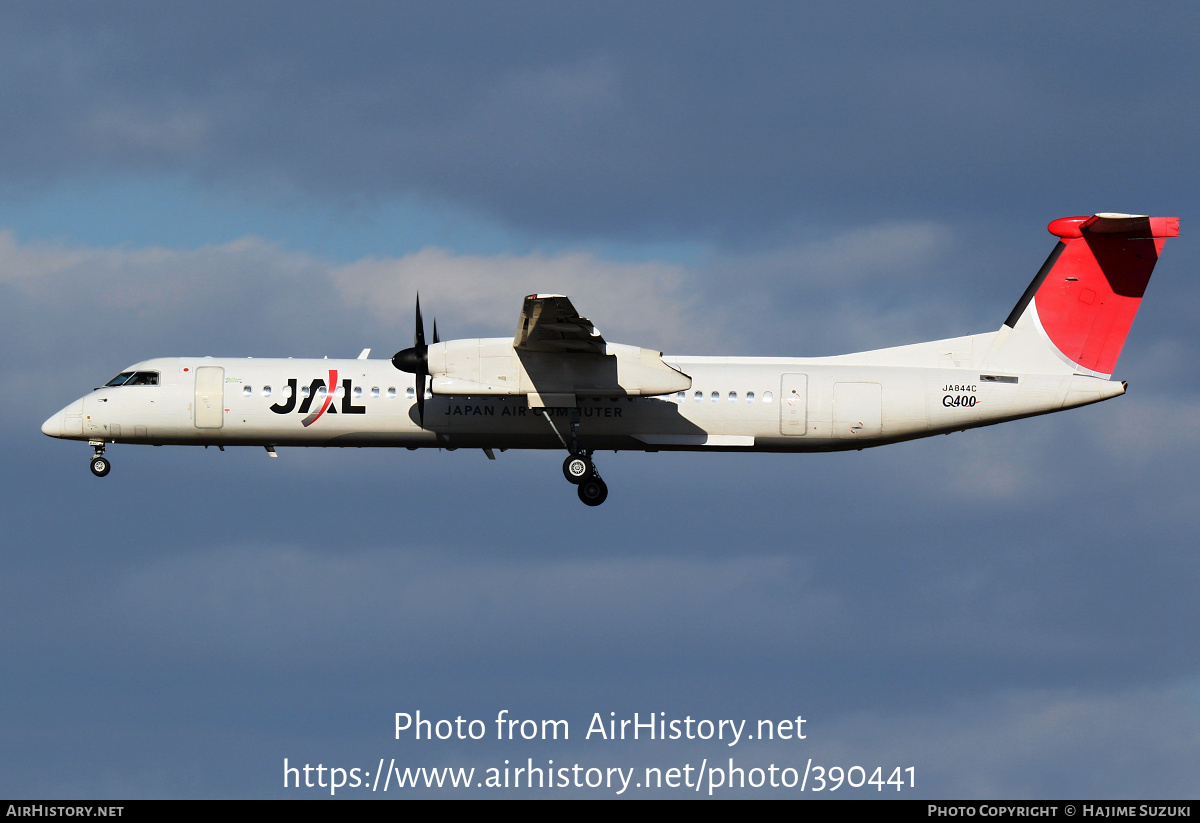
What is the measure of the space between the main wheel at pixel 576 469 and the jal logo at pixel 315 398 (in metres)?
4.37

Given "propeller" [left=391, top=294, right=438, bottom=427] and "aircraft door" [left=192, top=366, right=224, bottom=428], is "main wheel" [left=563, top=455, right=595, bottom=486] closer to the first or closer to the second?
"propeller" [left=391, top=294, right=438, bottom=427]

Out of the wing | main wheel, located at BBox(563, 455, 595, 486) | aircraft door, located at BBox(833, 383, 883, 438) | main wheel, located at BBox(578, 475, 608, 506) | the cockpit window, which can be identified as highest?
the cockpit window

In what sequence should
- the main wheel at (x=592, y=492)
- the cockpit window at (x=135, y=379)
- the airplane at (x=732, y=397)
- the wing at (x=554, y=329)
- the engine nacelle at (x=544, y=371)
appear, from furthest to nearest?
1. the cockpit window at (x=135, y=379)
2. the main wheel at (x=592, y=492)
3. the airplane at (x=732, y=397)
4. the engine nacelle at (x=544, y=371)
5. the wing at (x=554, y=329)

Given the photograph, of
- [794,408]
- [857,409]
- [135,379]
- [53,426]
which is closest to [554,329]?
[794,408]

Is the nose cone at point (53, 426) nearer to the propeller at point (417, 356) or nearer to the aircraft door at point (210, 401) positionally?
the aircraft door at point (210, 401)

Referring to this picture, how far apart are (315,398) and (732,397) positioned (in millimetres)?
8710

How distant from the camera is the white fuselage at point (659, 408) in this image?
1227 inches

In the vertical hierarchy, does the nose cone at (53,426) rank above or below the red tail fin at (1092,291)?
below

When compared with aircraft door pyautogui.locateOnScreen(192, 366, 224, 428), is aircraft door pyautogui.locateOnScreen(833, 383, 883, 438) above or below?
below

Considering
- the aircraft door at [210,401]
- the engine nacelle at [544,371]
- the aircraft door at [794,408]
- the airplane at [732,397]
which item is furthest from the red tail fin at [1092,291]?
the aircraft door at [210,401]

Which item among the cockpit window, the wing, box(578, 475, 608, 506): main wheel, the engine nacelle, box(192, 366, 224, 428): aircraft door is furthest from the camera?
the cockpit window

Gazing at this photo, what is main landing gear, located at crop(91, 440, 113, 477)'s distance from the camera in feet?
105

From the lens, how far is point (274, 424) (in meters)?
31.4

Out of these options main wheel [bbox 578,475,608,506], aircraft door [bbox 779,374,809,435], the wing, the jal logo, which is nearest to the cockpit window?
the jal logo
